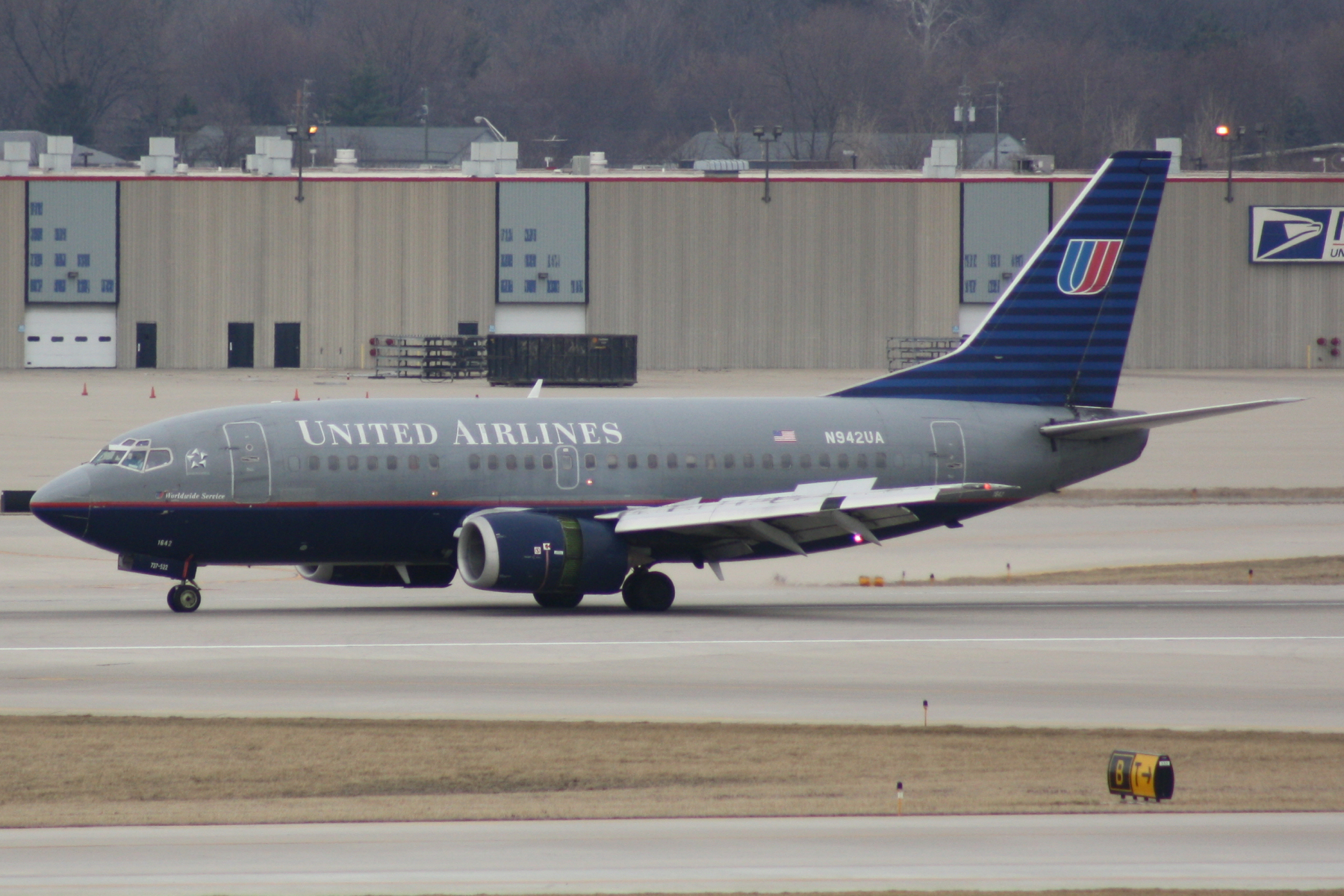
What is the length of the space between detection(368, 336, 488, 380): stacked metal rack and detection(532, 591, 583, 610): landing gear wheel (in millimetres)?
58255

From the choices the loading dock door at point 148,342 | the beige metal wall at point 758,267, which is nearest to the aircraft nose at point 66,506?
the beige metal wall at point 758,267

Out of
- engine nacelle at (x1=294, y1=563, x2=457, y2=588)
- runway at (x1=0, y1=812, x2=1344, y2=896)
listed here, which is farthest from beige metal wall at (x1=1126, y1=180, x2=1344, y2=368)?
runway at (x1=0, y1=812, x2=1344, y2=896)

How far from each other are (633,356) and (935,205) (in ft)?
74.7

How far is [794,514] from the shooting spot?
34531mm

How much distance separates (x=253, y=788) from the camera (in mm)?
20766

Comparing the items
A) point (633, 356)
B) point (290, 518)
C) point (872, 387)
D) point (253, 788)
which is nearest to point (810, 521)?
point (872, 387)

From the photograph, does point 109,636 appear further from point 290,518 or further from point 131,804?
point 131,804

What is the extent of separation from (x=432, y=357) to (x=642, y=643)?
66.0 metres

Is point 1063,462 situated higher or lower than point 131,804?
higher

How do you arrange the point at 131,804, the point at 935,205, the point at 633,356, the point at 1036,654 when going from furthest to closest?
the point at 935,205 < the point at 633,356 < the point at 1036,654 < the point at 131,804

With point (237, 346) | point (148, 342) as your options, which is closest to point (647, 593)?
point (237, 346)

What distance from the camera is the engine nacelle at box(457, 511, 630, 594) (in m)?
34.4

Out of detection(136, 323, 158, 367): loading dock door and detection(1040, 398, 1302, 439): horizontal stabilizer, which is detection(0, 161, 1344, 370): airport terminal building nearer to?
detection(136, 323, 158, 367): loading dock door

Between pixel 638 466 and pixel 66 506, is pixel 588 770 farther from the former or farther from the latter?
pixel 66 506
